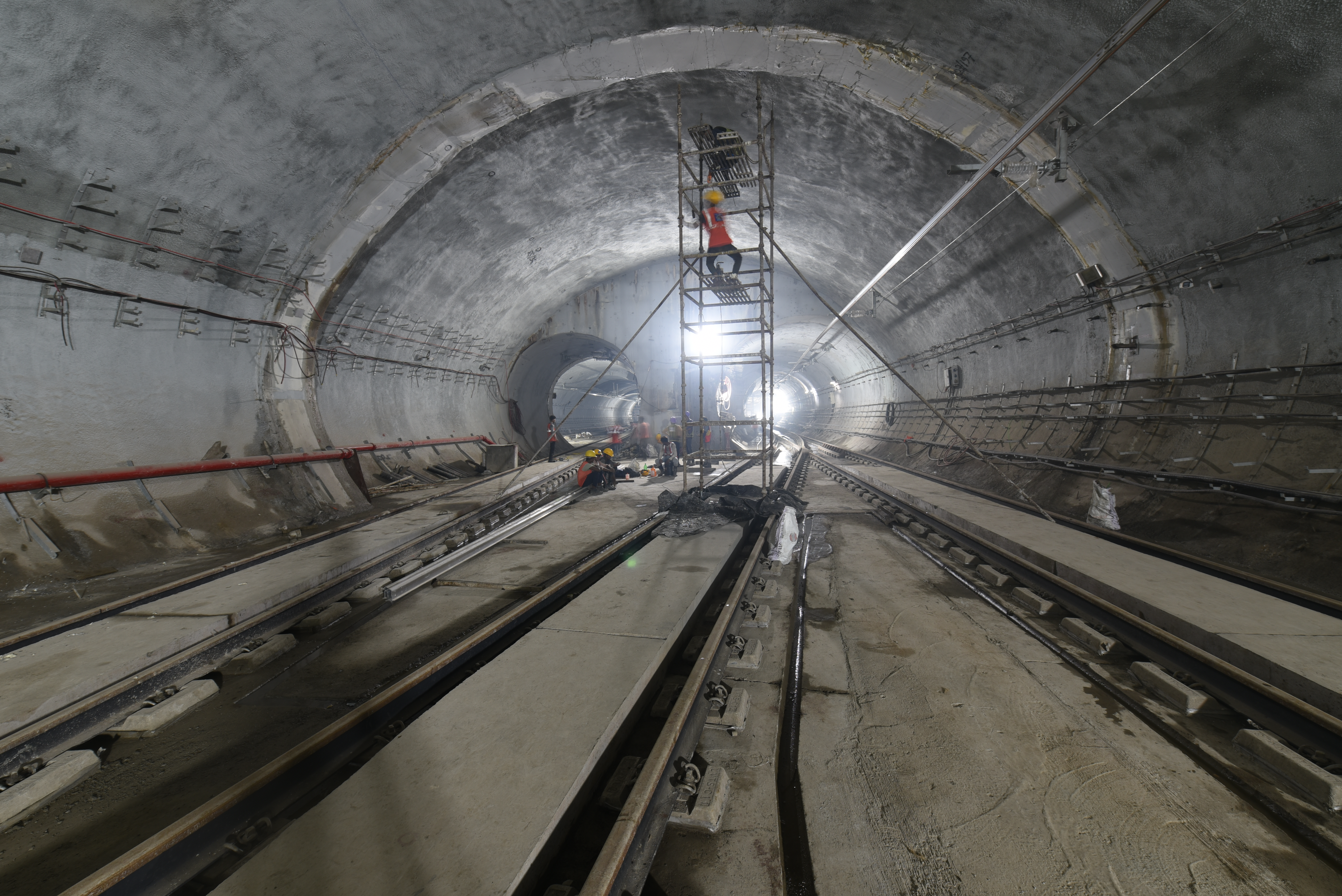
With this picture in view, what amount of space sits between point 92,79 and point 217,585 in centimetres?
480

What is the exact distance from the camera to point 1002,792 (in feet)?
7.07

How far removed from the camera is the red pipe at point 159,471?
5.16m

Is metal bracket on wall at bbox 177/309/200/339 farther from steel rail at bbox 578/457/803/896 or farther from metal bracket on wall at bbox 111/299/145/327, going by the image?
steel rail at bbox 578/457/803/896

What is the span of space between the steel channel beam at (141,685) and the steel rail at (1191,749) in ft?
18.1

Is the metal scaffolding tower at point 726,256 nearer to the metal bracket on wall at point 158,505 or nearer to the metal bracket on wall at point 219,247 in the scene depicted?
the metal bracket on wall at point 219,247

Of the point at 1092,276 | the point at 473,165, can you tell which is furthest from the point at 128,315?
the point at 1092,276

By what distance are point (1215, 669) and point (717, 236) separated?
9132 millimetres

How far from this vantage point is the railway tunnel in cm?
203

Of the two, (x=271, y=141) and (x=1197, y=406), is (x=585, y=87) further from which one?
(x=1197, y=406)

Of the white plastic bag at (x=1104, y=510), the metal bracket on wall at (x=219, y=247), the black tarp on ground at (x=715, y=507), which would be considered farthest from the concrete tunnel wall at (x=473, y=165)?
the black tarp on ground at (x=715, y=507)

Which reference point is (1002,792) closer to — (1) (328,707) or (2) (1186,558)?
(1) (328,707)

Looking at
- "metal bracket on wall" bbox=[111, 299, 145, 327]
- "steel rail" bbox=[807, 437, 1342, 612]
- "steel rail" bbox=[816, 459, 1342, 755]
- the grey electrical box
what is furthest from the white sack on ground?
"metal bracket on wall" bbox=[111, 299, 145, 327]

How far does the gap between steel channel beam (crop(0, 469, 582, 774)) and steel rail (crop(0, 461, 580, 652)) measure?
127cm

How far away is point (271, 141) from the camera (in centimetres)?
636
